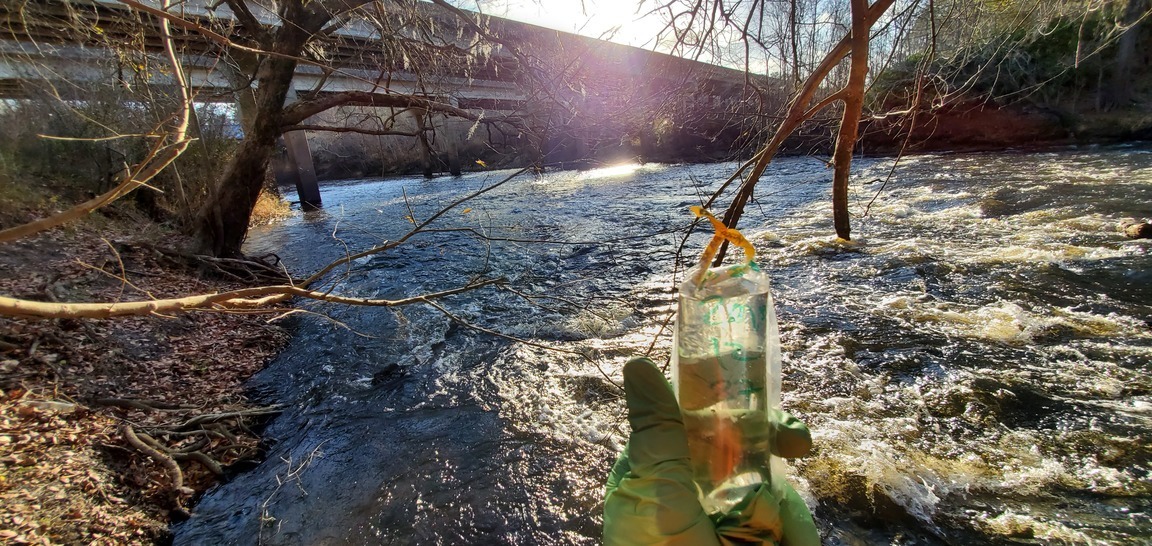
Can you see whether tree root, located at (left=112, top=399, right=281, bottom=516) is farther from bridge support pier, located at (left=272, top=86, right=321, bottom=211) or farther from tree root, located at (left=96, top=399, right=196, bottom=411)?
bridge support pier, located at (left=272, top=86, right=321, bottom=211)

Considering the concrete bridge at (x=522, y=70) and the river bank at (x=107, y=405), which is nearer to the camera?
the river bank at (x=107, y=405)

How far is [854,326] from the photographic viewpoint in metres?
4.43

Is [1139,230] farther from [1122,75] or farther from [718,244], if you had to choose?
[1122,75]

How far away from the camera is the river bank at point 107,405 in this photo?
2.50m

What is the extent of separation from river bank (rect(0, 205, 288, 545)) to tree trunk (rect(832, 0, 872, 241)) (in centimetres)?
451

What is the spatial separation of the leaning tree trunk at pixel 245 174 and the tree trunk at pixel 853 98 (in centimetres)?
728

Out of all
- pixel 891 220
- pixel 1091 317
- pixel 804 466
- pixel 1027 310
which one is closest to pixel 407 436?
pixel 804 466

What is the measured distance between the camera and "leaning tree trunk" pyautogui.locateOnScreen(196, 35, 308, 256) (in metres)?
7.43

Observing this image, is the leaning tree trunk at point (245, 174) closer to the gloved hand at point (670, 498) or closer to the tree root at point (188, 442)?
the tree root at point (188, 442)

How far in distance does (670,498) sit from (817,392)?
2.50 metres

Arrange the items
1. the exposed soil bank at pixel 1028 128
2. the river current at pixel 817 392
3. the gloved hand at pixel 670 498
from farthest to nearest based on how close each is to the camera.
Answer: the exposed soil bank at pixel 1028 128 → the river current at pixel 817 392 → the gloved hand at pixel 670 498

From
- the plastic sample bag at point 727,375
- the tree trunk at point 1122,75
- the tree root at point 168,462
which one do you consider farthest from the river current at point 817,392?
the tree trunk at point 1122,75

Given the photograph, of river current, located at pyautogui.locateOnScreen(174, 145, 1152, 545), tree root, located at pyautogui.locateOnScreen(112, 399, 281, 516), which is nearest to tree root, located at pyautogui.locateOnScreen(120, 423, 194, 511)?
tree root, located at pyautogui.locateOnScreen(112, 399, 281, 516)

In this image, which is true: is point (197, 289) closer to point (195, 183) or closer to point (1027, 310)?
point (195, 183)
